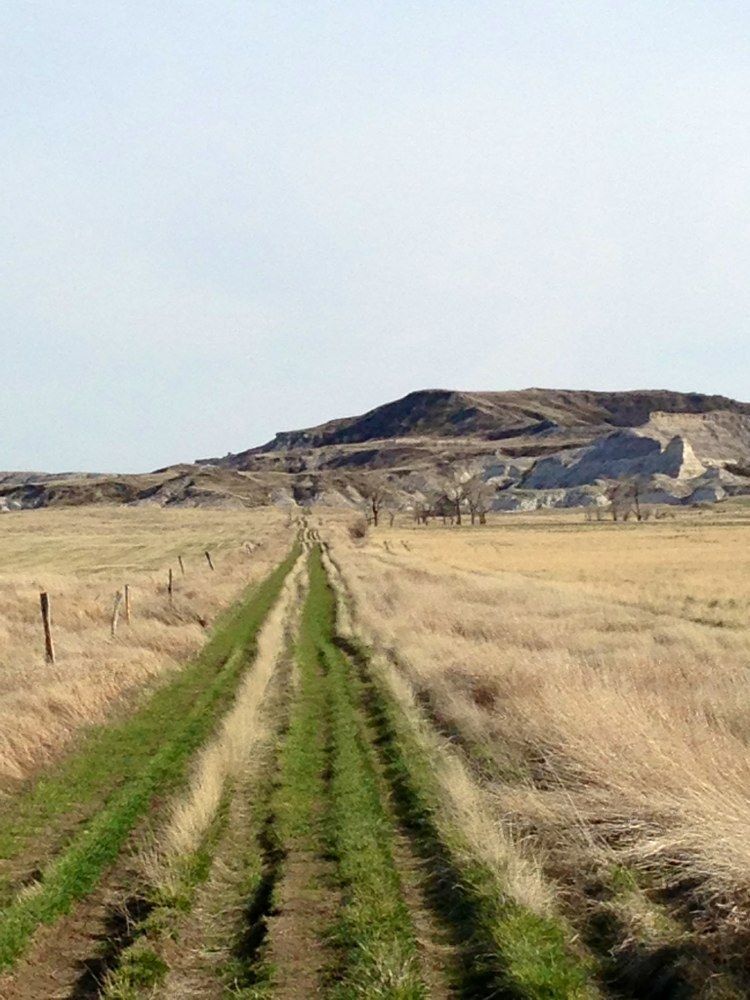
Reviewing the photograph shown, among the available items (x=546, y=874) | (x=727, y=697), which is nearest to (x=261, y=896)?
(x=546, y=874)

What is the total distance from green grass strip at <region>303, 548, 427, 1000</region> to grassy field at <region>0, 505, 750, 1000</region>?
0.03 metres

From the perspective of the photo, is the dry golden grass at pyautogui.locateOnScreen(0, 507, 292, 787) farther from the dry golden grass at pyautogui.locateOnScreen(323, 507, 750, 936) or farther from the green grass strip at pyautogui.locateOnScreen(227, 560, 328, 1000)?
the dry golden grass at pyautogui.locateOnScreen(323, 507, 750, 936)

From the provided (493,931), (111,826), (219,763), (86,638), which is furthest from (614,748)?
(86,638)

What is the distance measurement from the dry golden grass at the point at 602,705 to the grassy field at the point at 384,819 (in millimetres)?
41

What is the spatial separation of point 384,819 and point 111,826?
2.58 m

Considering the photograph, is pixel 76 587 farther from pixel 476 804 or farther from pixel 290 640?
pixel 476 804

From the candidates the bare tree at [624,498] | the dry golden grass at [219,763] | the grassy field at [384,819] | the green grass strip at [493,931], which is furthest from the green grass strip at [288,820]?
Answer: the bare tree at [624,498]

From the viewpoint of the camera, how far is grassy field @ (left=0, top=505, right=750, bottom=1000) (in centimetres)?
573

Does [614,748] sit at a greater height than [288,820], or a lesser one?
greater

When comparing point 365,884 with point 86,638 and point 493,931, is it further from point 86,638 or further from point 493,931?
point 86,638

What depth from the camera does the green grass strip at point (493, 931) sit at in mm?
5254

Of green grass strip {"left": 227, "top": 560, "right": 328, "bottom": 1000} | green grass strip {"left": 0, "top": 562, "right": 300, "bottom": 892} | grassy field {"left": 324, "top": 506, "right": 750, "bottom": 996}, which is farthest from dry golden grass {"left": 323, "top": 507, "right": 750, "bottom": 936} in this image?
green grass strip {"left": 0, "top": 562, "right": 300, "bottom": 892}

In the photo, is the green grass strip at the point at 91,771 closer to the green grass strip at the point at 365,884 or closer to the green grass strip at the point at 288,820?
the green grass strip at the point at 288,820

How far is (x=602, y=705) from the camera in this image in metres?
10.7
